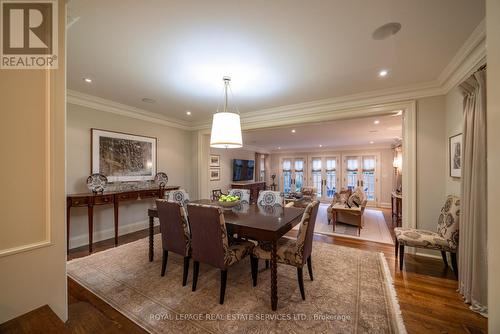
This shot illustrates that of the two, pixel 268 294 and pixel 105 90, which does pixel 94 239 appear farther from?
pixel 268 294

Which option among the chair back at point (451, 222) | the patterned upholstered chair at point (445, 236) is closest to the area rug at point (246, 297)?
the patterned upholstered chair at point (445, 236)

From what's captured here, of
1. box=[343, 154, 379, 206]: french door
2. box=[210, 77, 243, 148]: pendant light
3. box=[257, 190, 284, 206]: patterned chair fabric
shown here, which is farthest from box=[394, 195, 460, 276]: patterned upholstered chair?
box=[343, 154, 379, 206]: french door

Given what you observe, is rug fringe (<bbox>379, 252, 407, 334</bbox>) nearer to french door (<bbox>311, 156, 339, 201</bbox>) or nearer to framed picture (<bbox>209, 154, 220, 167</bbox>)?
framed picture (<bbox>209, 154, 220, 167</bbox>)

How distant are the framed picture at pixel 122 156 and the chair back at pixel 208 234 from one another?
8.56 feet

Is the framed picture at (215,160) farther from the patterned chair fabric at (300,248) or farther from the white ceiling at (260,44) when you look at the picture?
the patterned chair fabric at (300,248)

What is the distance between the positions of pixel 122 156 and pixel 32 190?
3125 millimetres

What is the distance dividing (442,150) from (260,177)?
727 centimetres

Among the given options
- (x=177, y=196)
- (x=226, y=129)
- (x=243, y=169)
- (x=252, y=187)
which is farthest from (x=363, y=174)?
(x=177, y=196)

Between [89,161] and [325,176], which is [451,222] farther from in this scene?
[325,176]

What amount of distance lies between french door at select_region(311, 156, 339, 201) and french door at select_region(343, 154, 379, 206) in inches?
18.3

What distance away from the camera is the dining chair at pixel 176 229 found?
225 centimetres

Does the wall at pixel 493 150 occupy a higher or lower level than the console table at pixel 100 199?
higher

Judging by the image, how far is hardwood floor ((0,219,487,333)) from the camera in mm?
1037

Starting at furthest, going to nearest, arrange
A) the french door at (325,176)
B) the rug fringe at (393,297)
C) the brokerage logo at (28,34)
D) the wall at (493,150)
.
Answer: the french door at (325,176)
the rug fringe at (393,297)
the brokerage logo at (28,34)
the wall at (493,150)
